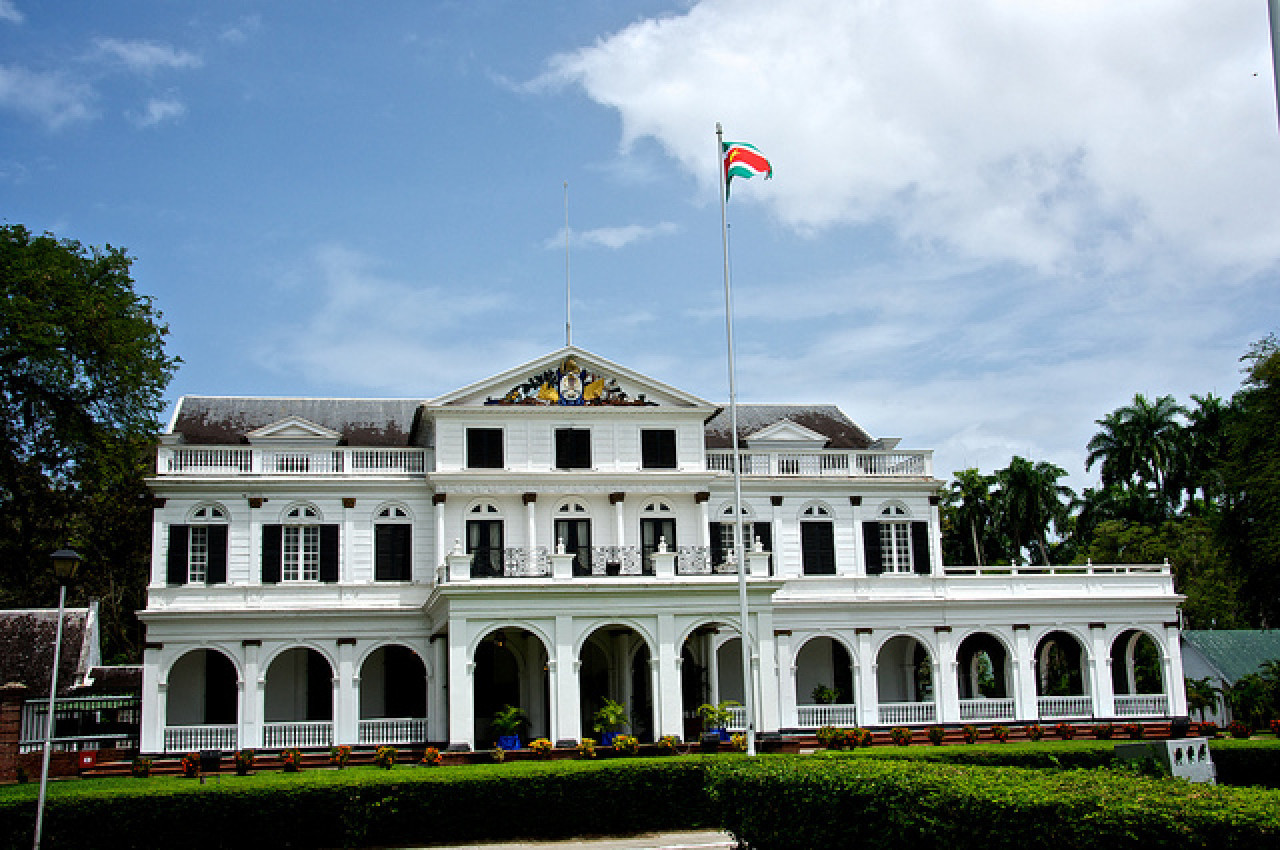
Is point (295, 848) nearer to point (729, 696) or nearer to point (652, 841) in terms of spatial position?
point (652, 841)

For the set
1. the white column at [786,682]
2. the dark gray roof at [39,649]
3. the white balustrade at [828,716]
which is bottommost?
the white balustrade at [828,716]

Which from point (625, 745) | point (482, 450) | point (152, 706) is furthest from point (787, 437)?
point (152, 706)

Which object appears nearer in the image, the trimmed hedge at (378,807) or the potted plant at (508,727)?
the trimmed hedge at (378,807)

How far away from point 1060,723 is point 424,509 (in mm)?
19452

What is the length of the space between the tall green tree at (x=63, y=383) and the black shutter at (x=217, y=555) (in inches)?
159

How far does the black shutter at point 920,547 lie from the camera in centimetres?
3809

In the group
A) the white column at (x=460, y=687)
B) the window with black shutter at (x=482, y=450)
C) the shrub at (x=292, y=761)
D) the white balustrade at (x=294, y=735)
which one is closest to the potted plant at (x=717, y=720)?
the white column at (x=460, y=687)

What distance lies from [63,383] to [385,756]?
14.8m

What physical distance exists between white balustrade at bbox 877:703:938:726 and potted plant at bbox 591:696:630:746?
874 centimetres

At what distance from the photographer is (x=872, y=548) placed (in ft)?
124

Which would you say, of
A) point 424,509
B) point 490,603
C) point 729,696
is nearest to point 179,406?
point 424,509

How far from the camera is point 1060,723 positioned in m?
35.9

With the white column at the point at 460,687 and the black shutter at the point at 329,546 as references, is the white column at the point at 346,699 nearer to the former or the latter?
the black shutter at the point at 329,546

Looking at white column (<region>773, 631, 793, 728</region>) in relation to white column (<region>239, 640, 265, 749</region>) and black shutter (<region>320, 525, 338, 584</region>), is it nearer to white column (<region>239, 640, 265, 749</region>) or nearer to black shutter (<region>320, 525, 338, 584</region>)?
black shutter (<region>320, 525, 338, 584</region>)
